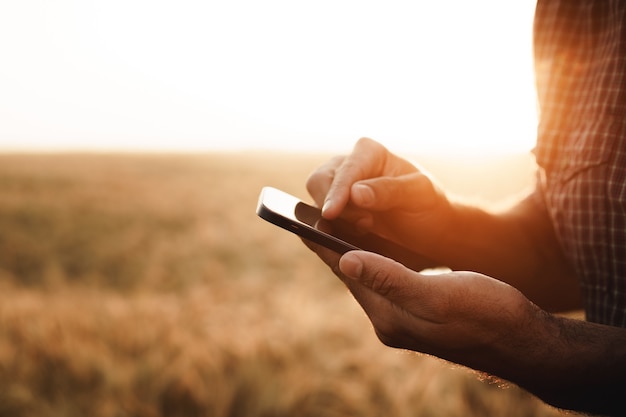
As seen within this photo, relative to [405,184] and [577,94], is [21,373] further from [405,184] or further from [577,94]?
[577,94]

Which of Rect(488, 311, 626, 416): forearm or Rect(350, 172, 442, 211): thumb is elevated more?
Rect(350, 172, 442, 211): thumb

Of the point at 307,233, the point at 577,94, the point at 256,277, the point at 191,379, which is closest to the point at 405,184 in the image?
the point at 307,233

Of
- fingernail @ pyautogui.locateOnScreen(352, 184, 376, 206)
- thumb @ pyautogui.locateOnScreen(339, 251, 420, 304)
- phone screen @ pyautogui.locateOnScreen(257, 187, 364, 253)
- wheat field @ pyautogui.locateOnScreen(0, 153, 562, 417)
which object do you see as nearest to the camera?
thumb @ pyautogui.locateOnScreen(339, 251, 420, 304)

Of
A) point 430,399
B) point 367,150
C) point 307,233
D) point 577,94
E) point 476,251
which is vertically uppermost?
point 577,94

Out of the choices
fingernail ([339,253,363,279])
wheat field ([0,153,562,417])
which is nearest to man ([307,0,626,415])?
fingernail ([339,253,363,279])

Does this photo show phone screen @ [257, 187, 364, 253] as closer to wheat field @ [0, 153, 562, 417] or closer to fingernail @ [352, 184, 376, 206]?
fingernail @ [352, 184, 376, 206]

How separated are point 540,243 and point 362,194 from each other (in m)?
0.74

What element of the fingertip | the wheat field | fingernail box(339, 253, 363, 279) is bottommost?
the wheat field

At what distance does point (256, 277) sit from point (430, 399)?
8.48ft

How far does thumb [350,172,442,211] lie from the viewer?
1.34 m

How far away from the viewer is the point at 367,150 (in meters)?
1.44

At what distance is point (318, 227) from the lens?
136 centimetres

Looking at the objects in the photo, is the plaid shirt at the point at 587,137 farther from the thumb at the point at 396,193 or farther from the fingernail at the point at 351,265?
the fingernail at the point at 351,265

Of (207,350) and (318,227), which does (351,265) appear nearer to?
(318,227)
